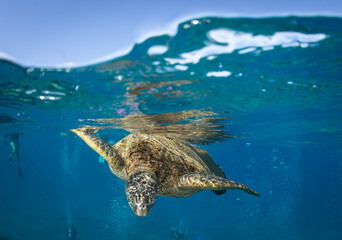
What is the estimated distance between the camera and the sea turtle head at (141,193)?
4.55 m

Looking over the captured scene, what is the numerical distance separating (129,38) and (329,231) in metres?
34.9

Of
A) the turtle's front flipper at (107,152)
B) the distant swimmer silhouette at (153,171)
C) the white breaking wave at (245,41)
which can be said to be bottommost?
the distant swimmer silhouette at (153,171)

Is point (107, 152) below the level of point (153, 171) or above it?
above

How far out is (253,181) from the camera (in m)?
121

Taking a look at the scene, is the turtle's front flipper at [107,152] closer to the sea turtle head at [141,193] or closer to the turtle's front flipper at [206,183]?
the sea turtle head at [141,193]

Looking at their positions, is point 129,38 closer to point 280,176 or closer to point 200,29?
point 200,29

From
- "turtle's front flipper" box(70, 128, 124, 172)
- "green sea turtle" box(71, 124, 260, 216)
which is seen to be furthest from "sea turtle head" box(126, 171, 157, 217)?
"turtle's front flipper" box(70, 128, 124, 172)

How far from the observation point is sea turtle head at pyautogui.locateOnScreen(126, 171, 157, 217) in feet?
14.9

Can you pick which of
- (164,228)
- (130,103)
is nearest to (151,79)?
(130,103)

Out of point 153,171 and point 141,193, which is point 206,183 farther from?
point 153,171

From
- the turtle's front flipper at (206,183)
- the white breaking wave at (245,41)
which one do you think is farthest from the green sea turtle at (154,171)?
the white breaking wave at (245,41)

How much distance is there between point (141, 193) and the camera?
474 cm

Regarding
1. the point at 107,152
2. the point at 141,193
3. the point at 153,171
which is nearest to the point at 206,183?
the point at 141,193

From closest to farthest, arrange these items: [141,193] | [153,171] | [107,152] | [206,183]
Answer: [141,193], [206,183], [107,152], [153,171]
